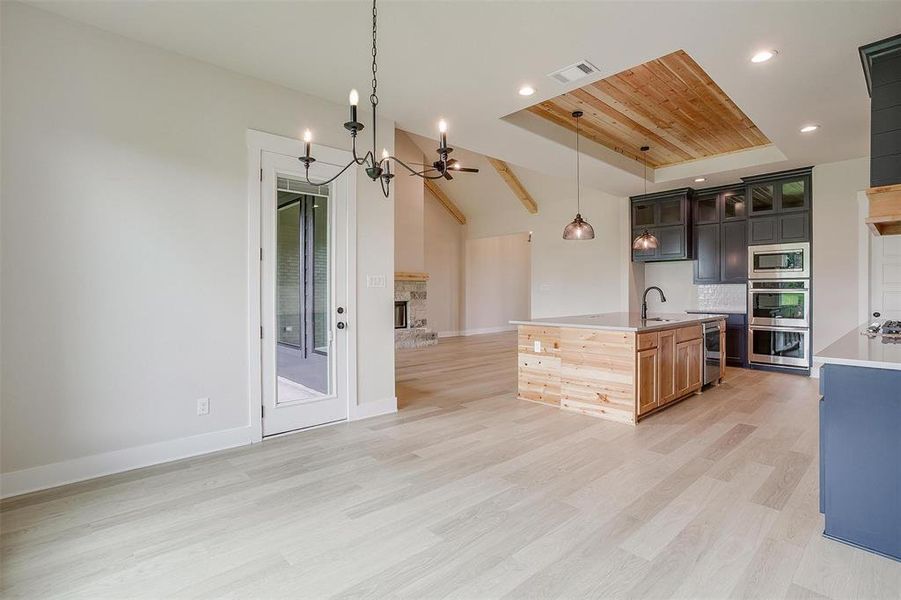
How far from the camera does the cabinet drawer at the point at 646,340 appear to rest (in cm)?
393

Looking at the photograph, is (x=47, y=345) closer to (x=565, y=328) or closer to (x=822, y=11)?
(x=565, y=328)

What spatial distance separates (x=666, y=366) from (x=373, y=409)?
9.58ft

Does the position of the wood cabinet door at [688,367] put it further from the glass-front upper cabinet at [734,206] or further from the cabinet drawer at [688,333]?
the glass-front upper cabinet at [734,206]

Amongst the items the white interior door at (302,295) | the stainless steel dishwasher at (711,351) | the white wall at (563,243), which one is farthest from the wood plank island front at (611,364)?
the white wall at (563,243)

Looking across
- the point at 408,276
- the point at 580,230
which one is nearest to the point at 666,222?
the point at 580,230

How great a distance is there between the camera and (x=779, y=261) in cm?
611

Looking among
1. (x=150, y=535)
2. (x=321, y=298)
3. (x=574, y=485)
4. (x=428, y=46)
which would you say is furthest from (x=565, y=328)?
(x=150, y=535)

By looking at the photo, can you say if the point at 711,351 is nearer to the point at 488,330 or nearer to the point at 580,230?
the point at 580,230

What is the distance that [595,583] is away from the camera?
5.90ft

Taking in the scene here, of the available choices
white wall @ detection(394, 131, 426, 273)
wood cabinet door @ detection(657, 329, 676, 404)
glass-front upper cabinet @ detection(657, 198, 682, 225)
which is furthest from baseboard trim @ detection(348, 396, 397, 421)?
glass-front upper cabinet @ detection(657, 198, 682, 225)

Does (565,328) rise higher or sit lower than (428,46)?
lower

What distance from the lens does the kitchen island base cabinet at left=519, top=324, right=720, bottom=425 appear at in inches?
156

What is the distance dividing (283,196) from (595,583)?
11.2 ft

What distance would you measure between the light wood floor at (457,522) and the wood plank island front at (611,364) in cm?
41
